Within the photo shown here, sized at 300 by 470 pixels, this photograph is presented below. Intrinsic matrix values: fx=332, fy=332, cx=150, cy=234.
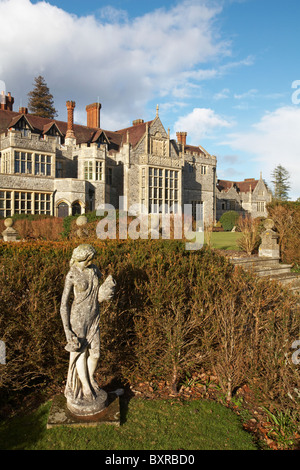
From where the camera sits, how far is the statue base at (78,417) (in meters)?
3.66

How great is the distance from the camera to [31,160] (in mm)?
22438

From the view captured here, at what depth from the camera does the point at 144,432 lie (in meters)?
3.79

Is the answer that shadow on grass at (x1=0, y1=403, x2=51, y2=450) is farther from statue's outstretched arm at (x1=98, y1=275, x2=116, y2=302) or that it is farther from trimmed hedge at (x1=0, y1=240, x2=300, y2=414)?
statue's outstretched arm at (x1=98, y1=275, x2=116, y2=302)

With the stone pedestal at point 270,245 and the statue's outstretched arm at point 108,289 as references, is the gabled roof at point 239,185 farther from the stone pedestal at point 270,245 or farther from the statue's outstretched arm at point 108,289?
the statue's outstretched arm at point 108,289

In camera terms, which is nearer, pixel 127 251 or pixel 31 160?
pixel 127 251

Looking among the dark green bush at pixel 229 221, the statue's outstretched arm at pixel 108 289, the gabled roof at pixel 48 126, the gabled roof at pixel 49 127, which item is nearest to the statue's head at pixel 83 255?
the statue's outstretched arm at pixel 108 289

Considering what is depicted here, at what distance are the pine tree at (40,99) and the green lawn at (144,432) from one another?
144ft

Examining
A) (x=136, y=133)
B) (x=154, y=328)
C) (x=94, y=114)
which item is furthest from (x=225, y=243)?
(x=94, y=114)

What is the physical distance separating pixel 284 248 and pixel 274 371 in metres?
9.02

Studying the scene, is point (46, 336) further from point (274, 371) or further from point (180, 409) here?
point (274, 371)

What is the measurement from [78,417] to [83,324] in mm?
1114

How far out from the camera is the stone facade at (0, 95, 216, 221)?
869 inches
